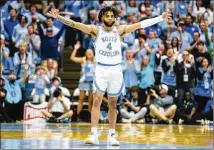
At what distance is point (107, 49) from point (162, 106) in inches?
353

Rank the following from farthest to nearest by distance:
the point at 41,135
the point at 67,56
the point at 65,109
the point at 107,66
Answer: the point at 67,56 < the point at 65,109 < the point at 41,135 < the point at 107,66

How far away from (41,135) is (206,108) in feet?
26.6

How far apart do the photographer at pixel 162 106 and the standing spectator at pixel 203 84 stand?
102 cm

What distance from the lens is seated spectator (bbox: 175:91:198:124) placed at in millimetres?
20467

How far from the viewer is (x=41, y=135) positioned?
14125 millimetres

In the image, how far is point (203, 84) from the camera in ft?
Answer: 69.2

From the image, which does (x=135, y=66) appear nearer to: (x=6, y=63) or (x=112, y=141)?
(x=6, y=63)

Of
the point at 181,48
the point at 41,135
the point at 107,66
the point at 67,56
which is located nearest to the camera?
the point at 107,66

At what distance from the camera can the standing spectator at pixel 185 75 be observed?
68.6 ft

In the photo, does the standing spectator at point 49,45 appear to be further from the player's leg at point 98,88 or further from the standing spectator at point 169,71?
the player's leg at point 98,88

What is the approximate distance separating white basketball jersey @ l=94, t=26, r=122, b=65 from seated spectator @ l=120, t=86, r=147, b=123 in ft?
28.1

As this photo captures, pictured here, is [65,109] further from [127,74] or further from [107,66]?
[107,66]

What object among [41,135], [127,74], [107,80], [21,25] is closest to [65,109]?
[127,74]

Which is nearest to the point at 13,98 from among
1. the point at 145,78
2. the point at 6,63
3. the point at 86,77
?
the point at 6,63
